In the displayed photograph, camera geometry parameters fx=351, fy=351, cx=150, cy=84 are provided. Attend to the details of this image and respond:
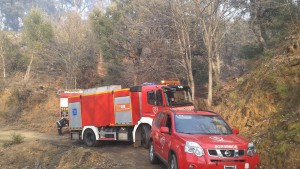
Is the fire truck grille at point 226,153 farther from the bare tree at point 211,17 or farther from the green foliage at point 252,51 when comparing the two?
the green foliage at point 252,51

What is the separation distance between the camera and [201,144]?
7.97 meters

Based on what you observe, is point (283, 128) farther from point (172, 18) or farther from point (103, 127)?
point (172, 18)

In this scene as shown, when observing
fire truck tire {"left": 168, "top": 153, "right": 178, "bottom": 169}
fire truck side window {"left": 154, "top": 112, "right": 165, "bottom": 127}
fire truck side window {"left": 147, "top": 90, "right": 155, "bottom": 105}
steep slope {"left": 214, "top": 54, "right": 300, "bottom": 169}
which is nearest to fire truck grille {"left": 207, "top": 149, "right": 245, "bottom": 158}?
fire truck tire {"left": 168, "top": 153, "right": 178, "bottom": 169}

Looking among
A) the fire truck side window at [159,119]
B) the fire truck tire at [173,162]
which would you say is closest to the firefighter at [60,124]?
the fire truck side window at [159,119]

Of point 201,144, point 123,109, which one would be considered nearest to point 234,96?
point 123,109

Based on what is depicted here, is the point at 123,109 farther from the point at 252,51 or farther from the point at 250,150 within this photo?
the point at 252,51

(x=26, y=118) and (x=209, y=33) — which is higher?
(x=209, y=33)

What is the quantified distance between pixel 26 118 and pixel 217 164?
28.1 m

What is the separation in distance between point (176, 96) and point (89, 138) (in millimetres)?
5459

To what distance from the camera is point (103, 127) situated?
1694cm

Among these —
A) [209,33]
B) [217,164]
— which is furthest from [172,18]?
[217,164]

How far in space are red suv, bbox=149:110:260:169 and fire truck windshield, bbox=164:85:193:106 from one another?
4.25 meters

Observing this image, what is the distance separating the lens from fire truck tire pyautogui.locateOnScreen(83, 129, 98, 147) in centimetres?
1709

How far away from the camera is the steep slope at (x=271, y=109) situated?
9.82 m
